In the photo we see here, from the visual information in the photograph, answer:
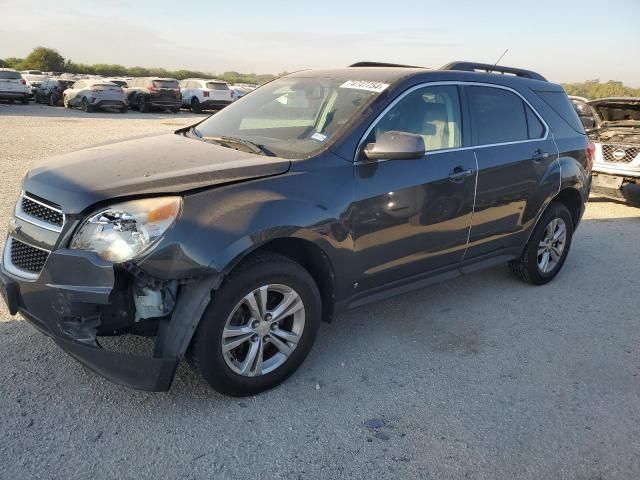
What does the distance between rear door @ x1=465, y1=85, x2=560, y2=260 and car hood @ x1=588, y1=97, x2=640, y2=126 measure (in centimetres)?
529

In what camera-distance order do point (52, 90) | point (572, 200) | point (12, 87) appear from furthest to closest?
point (52, 90) → point (12, 87) → point (572, 200)

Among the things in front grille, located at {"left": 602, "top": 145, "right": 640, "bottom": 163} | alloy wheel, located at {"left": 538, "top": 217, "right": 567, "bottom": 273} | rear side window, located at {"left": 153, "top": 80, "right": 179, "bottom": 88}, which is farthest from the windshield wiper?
rear side window, located at {"left": 153, "top": 80, "right": 179, "bottom": 88}

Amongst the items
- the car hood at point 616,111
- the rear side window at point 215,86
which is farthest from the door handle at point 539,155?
the rear side window at point 215,86

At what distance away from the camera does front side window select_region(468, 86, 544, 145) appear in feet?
13.8

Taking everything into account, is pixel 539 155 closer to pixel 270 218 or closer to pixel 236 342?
pixel 270 218

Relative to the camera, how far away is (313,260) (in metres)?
3.28

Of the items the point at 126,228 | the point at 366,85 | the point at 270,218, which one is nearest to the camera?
the point at 126,228

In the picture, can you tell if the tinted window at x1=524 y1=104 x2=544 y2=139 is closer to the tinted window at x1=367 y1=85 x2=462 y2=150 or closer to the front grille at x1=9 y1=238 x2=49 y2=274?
the tinted window at x1=367 y1=85 x2=462 y2=150

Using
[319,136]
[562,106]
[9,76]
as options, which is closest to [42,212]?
[319,136]

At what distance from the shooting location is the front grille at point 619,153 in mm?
8539

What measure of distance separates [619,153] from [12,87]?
91.1ft

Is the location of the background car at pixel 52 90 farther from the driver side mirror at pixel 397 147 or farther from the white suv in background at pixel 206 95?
the driver side mirror at pixel 397 147

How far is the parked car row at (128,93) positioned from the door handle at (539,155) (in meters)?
21.6

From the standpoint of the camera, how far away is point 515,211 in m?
4.56
